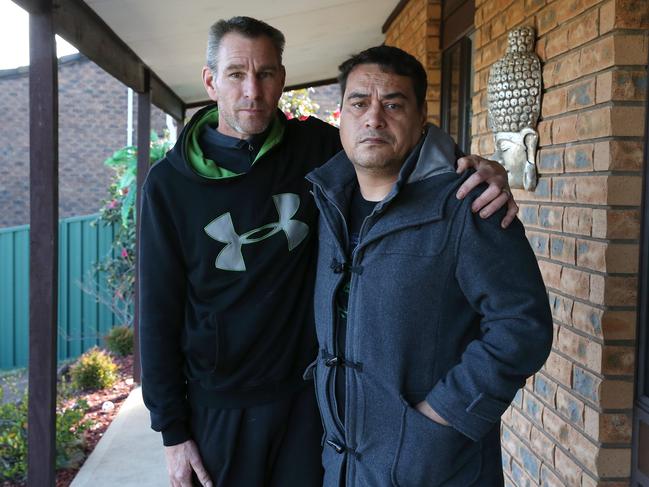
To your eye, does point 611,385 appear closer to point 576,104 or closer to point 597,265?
point 597,265

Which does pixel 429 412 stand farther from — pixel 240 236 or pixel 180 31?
pixel 180 31

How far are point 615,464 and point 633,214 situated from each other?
0.71 m

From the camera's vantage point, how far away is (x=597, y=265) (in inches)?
79.3

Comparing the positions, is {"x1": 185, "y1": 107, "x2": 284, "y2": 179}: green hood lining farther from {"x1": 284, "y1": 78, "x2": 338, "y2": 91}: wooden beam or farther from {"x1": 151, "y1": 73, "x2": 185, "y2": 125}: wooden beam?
{"x1": 284, "y1": 78, "x2": 338, "y2": 91}: wooden beam

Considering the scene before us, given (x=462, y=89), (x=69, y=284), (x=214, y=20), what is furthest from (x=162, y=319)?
(x=69, y=284)

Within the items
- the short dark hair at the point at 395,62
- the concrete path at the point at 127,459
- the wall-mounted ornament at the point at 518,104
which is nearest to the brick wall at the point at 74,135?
the concrete path at the point at 127,459

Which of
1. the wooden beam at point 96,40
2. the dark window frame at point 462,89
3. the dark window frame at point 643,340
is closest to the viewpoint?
the dark window frame at point 643,340

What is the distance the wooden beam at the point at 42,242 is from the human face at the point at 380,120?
6.36ft

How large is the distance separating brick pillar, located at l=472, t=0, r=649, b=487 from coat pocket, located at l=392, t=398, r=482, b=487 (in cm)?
64

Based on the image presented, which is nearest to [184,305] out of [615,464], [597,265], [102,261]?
[597,265]

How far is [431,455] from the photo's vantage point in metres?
1.52

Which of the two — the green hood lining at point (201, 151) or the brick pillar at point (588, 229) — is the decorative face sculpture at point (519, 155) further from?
the green hood lining at point (201, 151)

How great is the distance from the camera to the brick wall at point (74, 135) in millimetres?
14156

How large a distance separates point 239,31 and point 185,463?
1238 mm
